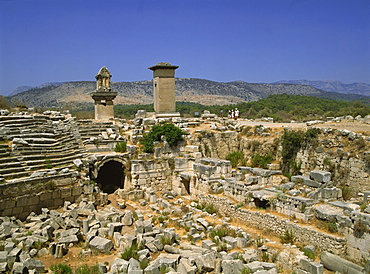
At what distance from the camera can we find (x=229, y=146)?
17.5 metres

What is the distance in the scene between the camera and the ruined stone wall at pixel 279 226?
8.62 meters

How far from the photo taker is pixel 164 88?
58.9 feet

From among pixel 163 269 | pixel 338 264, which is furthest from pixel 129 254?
pixel 338 264

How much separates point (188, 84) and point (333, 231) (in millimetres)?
130903

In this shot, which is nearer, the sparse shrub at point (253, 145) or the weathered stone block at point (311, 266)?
the weathered stone block at point (311, 266)

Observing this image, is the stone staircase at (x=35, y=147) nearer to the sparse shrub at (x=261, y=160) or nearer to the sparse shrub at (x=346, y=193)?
the sparse shrub at (x=261, y=160)

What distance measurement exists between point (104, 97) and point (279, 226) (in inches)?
572

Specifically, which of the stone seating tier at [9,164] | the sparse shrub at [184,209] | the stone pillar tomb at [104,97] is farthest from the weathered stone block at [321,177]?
the stone pillar tomb at [104,97]

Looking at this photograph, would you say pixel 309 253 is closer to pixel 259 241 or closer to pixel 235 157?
pixel 259 241

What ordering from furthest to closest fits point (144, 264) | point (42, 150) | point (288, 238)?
point (42, 150)
point (288, 238)
point (144, 264)

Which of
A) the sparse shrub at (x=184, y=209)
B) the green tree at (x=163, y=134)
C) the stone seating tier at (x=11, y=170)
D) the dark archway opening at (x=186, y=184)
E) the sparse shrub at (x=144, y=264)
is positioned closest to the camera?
the sparse shrub at (x=144, y=264)

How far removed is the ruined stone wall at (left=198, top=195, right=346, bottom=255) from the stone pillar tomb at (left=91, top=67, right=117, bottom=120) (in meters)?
10.7

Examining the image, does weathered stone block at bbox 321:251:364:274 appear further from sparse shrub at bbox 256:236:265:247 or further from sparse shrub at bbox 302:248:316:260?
sparse shrub at bbox 256:236:265:247

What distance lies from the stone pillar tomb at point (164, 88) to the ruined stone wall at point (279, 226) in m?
6.80
